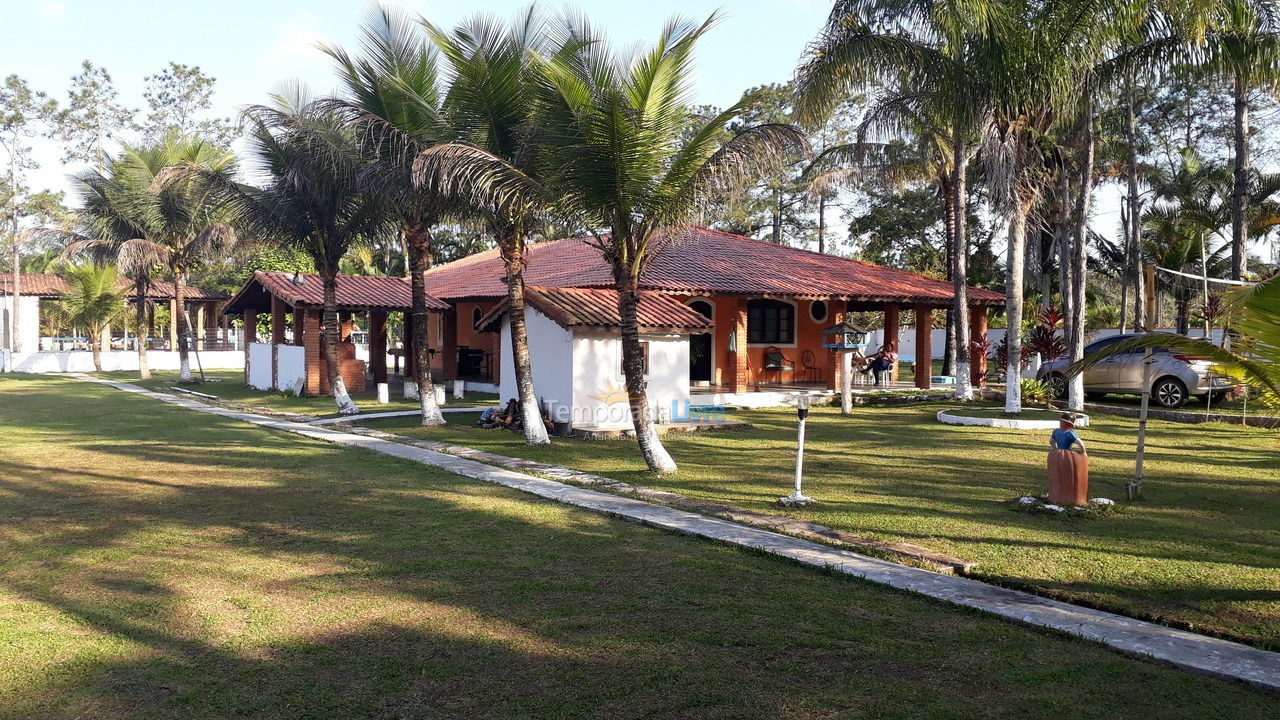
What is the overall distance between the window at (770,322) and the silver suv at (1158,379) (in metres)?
6.56

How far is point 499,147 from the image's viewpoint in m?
14.4

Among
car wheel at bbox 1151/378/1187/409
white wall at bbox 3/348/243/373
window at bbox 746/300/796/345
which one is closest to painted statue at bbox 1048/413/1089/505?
car wheel at bbox 1151/378/1187/409

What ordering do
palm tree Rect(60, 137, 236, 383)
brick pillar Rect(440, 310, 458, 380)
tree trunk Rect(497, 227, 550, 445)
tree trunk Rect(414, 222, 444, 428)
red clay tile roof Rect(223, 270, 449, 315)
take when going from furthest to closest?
1. palm tree Rect(60, 137, 236, 383)
2. brick pillar Rect(440, 310, 458, 380)
3. red clay tile roof Rect(223, 270, 449, 315)
4. tree trunk Rect(414, 222, 444, 428)
5. tree trunk Rect(497, 227, 550, 445)

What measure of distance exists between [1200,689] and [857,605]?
1.97m

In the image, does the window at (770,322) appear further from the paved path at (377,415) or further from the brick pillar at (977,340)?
the paved path at (377,415)

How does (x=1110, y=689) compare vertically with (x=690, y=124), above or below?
below

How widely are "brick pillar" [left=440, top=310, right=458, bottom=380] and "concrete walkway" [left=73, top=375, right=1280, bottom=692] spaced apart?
15.4 metres

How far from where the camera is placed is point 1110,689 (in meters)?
4.70

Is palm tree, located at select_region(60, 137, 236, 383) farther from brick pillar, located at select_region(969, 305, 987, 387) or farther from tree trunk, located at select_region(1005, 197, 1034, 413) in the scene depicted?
tree trunk, located at select_region(1005, 197, 1034, 413)

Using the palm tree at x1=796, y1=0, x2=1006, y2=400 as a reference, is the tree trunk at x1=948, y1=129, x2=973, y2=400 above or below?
below

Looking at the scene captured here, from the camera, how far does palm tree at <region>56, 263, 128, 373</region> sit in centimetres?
4084

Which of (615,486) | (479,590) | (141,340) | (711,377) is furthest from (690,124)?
(141,340)

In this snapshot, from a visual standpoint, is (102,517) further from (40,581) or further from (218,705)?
(218,705)

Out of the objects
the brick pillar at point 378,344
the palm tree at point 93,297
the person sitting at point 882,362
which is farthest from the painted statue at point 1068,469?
the palm tree at point 93,297
